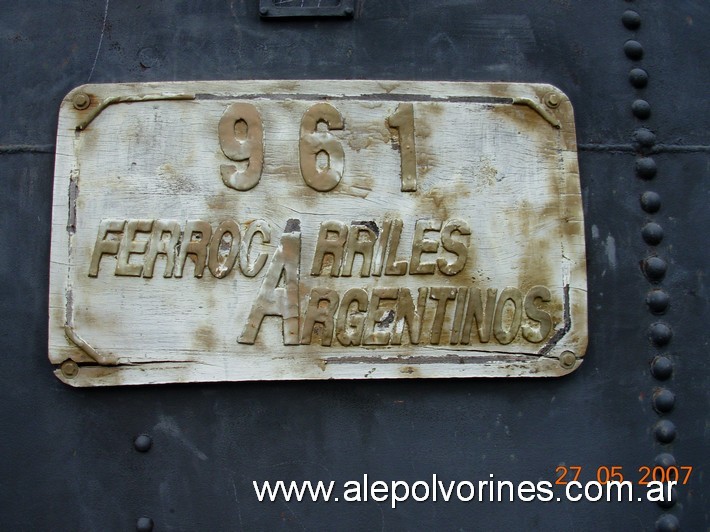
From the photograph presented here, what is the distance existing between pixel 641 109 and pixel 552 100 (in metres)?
0.19

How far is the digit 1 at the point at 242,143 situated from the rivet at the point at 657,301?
797mm

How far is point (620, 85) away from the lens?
163 centimetres

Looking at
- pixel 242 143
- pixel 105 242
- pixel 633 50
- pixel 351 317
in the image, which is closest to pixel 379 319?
pixel 351 317

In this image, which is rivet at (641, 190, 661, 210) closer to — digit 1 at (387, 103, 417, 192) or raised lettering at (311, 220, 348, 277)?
digit 1 at (387, 103, 417, 192)

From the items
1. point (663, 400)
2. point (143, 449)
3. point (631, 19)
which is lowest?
point (143, 449)

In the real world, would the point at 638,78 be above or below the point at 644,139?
above

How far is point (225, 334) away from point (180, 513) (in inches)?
13.3

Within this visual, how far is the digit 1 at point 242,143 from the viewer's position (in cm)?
152

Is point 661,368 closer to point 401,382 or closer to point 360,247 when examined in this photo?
point 401,382

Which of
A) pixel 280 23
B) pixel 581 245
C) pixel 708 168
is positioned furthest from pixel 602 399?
pixel 280 23

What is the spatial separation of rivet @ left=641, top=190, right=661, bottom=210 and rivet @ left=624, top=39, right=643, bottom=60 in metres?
0.29

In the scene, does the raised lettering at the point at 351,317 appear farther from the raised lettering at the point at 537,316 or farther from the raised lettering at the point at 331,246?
the raised lettering at the point at 537,316

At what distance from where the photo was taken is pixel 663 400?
1.51 metres

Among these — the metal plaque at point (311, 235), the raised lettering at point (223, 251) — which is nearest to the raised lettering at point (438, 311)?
the metal plaque at point (311, 235)
